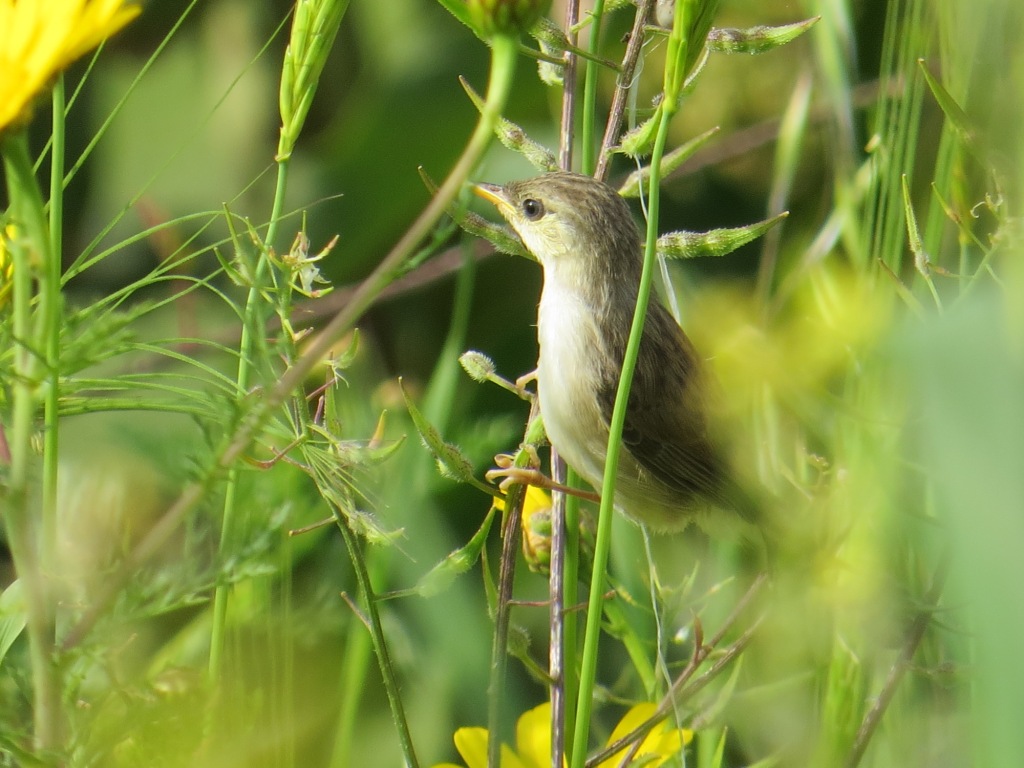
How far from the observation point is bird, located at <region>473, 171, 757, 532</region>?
2.22 m

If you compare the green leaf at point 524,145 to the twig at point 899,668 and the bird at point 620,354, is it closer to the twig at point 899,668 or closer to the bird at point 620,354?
the twig at point 899,668

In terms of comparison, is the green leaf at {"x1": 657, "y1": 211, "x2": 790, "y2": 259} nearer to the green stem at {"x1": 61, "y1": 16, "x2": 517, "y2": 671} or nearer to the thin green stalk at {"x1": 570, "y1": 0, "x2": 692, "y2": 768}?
the thin green stalk at {"x1": 570, "y1": 0, "x2": 692, "y2": 768}

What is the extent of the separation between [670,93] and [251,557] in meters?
0.48

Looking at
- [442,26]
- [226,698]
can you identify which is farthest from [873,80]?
[226,698]

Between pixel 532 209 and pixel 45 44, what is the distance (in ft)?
5.01

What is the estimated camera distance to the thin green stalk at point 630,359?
91 cm

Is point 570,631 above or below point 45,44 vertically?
below

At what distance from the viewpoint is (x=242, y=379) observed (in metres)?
1.13

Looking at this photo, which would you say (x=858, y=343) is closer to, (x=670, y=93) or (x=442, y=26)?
(x=670, y=93)

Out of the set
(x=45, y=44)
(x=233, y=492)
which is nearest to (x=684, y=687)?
(x=233, y=492)

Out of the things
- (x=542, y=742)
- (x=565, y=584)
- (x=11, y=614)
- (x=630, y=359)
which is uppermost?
(x=630, y=359)

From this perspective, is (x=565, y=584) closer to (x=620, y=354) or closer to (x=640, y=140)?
(x=640, y=140)

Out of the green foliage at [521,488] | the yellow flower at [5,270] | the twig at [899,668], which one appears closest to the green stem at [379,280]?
the green foliage at [521,488]

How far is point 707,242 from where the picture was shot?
4.19 ft
